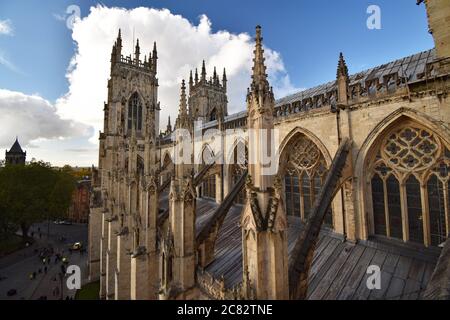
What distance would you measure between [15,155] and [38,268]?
46.7 metres

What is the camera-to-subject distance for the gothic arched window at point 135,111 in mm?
34284

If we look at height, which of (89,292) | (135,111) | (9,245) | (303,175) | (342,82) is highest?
(135,111)

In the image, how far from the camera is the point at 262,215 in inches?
211

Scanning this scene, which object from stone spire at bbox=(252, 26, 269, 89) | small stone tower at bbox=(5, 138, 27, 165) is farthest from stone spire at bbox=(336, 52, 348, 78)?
small stone tower at bbox=(5, 138, 27, 165)

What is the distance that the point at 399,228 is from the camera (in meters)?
8.37

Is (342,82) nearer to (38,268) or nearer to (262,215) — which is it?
(262,215)

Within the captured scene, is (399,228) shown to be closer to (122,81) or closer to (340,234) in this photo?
(340,234)

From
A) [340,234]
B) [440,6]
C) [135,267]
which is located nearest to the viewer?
[440,6]

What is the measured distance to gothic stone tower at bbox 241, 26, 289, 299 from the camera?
5.11 meters

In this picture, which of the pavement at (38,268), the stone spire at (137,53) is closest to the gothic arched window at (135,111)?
the stone spire at (137,53)

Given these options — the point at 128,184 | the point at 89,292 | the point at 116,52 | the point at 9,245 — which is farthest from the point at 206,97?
the point at 9,245

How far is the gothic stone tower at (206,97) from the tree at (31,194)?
24882 mm
